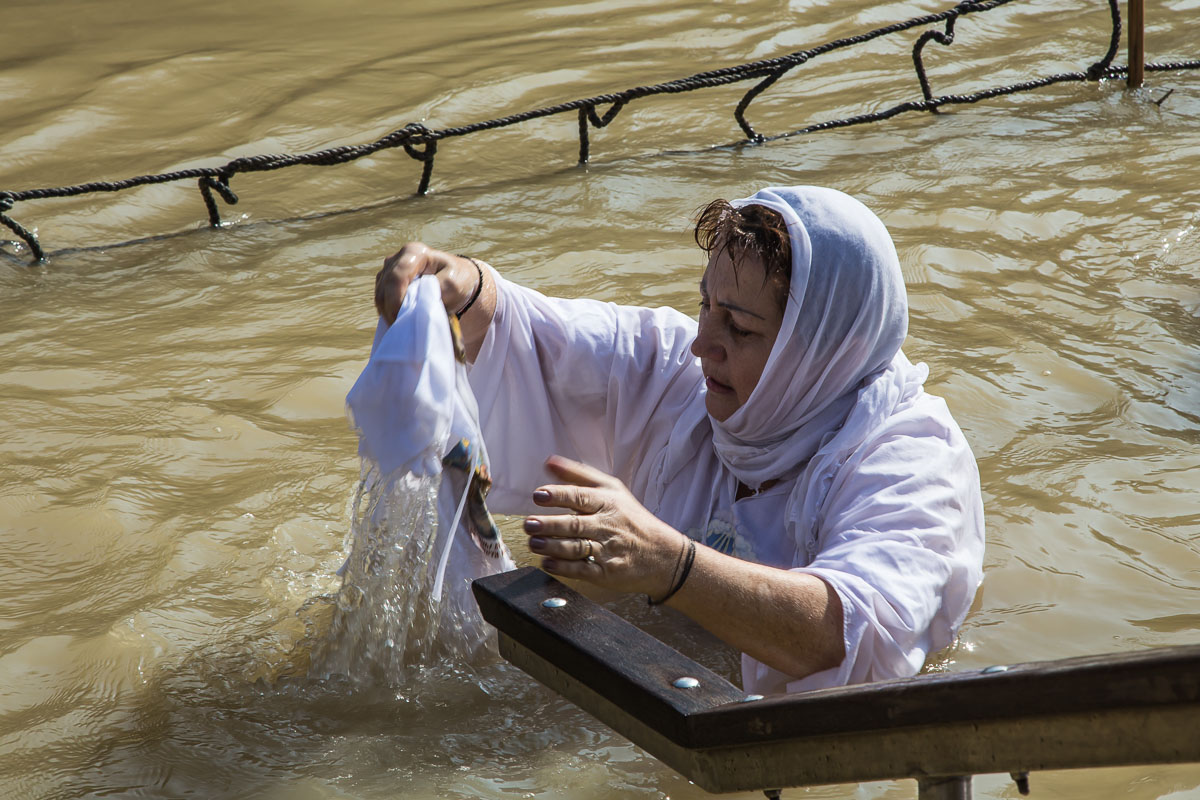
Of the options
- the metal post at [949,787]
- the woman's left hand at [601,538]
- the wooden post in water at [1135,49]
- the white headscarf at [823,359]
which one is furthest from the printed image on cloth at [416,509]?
the wooden post in water at [1135,49]

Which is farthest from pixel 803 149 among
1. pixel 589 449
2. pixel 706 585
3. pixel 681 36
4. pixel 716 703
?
pixel 716 703

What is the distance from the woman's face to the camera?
2.64m

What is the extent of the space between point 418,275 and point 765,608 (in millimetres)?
1132

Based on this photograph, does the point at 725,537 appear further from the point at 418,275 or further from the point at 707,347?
the point at 418,275

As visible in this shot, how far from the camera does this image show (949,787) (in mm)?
1468

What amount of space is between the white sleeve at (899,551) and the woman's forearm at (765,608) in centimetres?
3

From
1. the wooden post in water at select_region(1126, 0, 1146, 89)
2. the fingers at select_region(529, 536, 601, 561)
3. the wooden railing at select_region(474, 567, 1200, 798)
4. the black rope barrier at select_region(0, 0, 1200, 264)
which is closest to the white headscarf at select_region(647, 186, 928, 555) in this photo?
the fingers at select_region(529, 536, 601, 561)

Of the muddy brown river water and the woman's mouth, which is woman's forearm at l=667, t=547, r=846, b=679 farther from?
the woman's mouth

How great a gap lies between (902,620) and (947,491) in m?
0.34

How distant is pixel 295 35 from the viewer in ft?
27.3

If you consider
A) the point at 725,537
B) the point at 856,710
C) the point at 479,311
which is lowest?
the point at 725,537

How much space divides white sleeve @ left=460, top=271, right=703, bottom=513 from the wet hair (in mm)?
517

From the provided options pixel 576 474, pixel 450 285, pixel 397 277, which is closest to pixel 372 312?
pixel 450 285

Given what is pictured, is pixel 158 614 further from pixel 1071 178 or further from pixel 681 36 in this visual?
pixel 681 36
